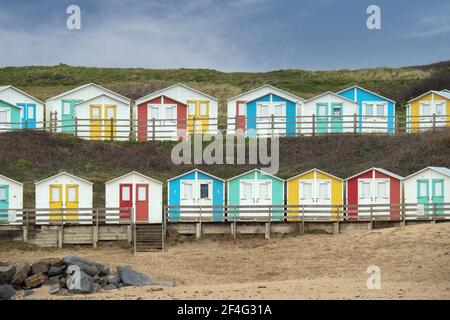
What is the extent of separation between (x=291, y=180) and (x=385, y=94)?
43357 millimetres

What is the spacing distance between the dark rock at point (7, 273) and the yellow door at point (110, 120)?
27831 millimetres

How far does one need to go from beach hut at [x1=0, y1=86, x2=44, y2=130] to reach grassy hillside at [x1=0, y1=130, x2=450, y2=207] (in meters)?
4.26

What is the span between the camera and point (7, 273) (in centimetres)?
3559

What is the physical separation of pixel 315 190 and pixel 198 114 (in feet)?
55.2

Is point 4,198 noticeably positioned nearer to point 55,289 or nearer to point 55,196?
point 55,196

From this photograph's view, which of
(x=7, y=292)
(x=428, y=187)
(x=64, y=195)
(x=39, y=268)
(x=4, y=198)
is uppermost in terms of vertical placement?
(x=428, y=187)

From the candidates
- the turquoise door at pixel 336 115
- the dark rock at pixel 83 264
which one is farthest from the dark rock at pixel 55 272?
the turquoise door at pixel 336 115

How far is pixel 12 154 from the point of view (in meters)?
59.1

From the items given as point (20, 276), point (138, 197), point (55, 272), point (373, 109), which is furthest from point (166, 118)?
point (20, 276)

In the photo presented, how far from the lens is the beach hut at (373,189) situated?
50656 millimetres

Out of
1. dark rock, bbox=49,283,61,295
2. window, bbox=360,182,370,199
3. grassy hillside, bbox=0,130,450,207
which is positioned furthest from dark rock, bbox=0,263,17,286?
window, bbox=360,182,370,199

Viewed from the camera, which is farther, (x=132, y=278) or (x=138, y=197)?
(x=138, y=197)
